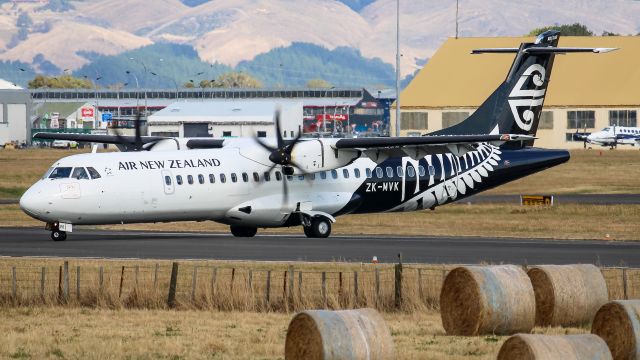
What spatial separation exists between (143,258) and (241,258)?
290 centimetres

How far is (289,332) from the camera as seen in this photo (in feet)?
66.5

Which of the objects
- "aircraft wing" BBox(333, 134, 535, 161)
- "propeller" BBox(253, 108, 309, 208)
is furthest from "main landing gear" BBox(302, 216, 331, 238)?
"aircraft wing" BBox(333, 134, 535, 161)

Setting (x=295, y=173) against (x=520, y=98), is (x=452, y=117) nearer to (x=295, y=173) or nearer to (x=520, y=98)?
(x=520, y=98)

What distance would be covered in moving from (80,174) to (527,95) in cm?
1852

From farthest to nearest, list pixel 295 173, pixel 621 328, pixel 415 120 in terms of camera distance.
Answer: pixel 415 120, pixel 295 173, pixel 621 328

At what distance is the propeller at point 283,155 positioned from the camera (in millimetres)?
45250

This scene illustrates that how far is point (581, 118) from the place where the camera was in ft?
438

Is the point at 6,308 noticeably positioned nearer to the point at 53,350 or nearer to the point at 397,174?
the point at 53,350

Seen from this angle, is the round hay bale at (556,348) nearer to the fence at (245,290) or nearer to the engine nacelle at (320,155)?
the fence at (245,290)

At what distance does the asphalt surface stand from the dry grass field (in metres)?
9.62

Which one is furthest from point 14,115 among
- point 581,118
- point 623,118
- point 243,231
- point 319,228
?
point 319,228

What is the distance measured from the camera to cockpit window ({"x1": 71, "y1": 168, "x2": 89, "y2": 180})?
4169cm

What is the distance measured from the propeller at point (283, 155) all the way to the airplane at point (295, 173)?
0.16ft

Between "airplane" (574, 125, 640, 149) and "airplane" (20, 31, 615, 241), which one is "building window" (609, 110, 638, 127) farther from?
"airplane" (20, 31, 615, 241)
